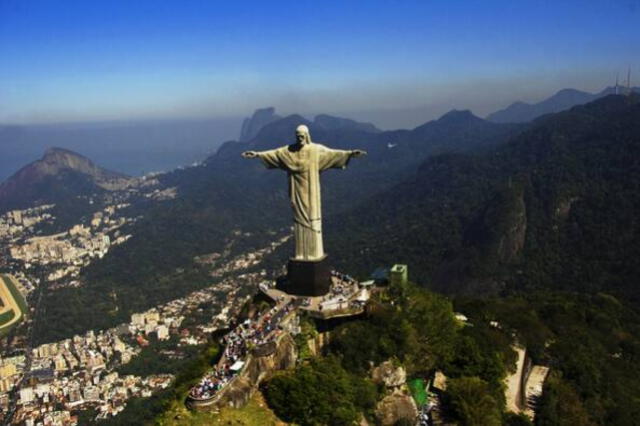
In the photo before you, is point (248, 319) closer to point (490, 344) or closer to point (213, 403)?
point (213, 403)

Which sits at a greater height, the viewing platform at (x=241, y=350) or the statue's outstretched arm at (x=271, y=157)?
the statue's outstretched arm at (x=271, y=157)

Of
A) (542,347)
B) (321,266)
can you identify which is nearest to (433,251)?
(542,347)

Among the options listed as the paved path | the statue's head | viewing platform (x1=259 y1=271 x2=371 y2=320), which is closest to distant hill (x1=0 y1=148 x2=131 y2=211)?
viewing platform (x1=259 y1=271 x2=371 y2=320)

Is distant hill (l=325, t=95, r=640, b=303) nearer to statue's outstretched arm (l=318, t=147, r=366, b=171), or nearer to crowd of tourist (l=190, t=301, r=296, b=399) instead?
statue's outstretched arm (l=318, t=147, r=366, b=171)

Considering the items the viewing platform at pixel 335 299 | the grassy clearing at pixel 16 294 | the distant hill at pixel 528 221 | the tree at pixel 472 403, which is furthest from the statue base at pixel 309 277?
the grassy clearing at pixel 16 294

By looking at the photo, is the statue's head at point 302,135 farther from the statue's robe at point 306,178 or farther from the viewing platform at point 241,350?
the viewing platform at point 241,350
